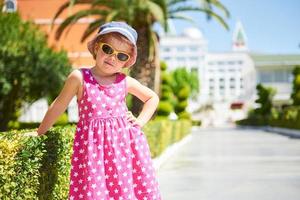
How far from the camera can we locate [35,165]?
178 inches

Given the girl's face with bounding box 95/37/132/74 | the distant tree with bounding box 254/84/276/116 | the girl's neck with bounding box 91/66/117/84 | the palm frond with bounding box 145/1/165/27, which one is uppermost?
the palm frond with bounding box 145/1/165/27

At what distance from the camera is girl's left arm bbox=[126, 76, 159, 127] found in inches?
167

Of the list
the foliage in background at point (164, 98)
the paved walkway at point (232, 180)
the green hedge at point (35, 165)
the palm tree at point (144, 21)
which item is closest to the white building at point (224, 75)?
the foliage in background at point (164, 98)

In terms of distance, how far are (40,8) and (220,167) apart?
2649 centimetres

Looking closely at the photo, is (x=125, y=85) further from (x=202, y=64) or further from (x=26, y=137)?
(x=202, y=64)

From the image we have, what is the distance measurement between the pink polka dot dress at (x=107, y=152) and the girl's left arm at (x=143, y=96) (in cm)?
13

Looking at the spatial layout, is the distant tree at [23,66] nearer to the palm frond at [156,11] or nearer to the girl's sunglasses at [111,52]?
the palm frond at [156,11]

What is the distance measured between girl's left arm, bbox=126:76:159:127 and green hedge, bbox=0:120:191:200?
0.87m

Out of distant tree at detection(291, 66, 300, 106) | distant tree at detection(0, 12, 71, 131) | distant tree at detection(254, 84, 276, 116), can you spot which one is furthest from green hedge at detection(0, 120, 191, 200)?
distant tree at detection(254, 84, 276, 116)

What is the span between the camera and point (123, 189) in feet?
12.8

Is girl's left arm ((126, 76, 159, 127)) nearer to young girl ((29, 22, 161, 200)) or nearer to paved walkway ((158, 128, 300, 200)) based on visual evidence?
young girl ((29, 22, 161, 200))

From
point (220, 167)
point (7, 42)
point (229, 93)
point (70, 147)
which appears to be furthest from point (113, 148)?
point (229, 93)

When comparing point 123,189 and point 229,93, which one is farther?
point 229,93

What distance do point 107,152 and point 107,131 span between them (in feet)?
0.48
